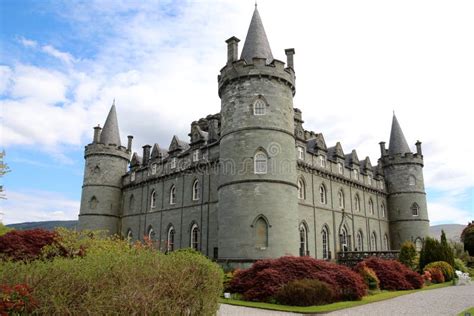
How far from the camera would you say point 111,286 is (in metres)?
6.72

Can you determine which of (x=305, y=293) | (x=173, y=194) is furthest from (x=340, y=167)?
(x=305, y=293)

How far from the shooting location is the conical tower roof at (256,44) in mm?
24719

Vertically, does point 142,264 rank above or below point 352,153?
below

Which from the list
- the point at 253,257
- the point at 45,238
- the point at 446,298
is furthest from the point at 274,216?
the point at 45,238

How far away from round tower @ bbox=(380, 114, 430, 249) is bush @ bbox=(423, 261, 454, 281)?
52.5 feet

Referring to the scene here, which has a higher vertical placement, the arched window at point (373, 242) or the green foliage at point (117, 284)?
the arched window at point (373, 242)

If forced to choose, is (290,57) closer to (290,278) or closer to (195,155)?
(195,155)

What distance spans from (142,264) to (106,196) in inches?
1289

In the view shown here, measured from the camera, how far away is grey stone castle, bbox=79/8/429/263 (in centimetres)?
2244

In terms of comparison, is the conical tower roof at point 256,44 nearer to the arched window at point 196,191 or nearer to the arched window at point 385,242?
the arched window at point 196,191

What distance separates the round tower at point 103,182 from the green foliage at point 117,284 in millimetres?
31558

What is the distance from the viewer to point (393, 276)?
20578 mm

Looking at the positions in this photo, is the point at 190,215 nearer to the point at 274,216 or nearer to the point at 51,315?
the point at 274,216

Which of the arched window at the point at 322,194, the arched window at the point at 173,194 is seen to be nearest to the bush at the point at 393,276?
the arched window at the point at 322,194
